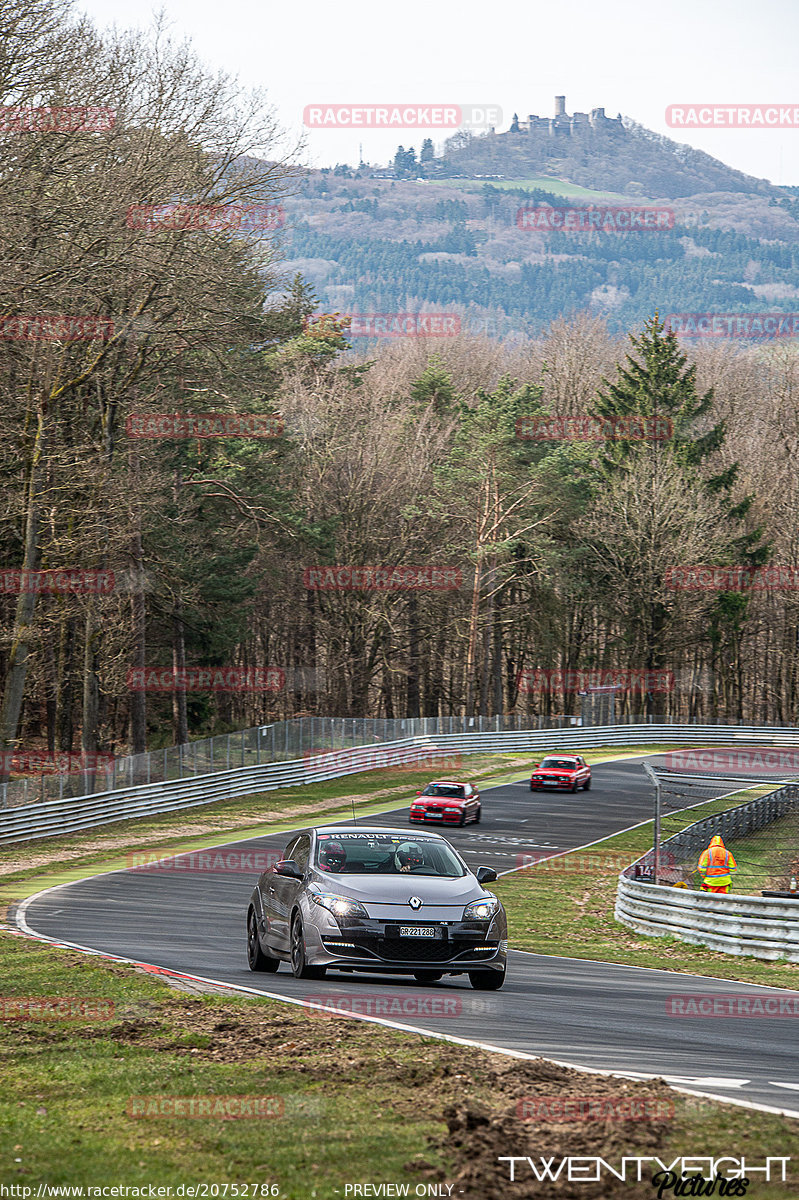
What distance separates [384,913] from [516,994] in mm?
1414

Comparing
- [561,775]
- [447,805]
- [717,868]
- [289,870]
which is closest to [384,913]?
[289,870]

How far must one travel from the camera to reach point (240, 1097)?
23.2 feet

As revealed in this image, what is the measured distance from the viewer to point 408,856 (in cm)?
1298

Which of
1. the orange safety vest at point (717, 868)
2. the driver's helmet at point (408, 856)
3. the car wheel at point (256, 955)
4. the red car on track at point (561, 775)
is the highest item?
the driver's helmet at point (408, 856)

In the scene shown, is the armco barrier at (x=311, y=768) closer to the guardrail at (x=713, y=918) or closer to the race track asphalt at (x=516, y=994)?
the race track asphalt at (x=516, y=994)

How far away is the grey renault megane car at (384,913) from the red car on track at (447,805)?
2612 centimetres

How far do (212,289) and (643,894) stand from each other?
67.7 ft

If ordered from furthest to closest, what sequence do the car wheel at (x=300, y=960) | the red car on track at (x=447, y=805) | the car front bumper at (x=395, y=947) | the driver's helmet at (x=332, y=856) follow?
the red car on track at (x=447, y=805) < the driver's helmet at (x=332, y=856) < the car wheel at (x=300, y=960) < the car front bumper at (x=395, y=947)

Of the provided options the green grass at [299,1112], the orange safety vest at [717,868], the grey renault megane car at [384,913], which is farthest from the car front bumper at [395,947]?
the orange safety vest at [717,868]

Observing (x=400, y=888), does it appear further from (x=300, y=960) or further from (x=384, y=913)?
(x=300, y=960)

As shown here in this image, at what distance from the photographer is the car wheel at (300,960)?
1209cm

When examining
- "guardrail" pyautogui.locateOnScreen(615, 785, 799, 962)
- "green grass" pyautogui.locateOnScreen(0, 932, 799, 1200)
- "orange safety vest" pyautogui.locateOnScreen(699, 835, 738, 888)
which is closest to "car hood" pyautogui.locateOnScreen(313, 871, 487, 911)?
"green grass" pyautogui.locateOnScreen(0, 932, 799, 1200)

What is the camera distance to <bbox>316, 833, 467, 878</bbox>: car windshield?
12.7 metres

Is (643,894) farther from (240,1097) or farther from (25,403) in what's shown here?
(25,403)
